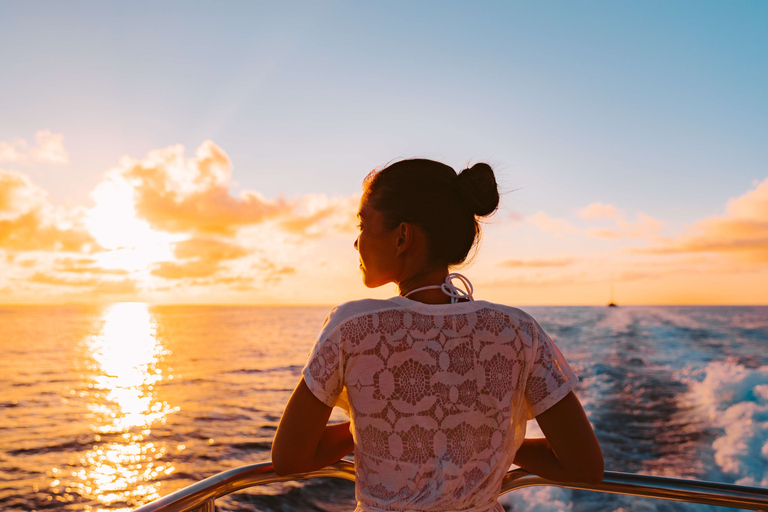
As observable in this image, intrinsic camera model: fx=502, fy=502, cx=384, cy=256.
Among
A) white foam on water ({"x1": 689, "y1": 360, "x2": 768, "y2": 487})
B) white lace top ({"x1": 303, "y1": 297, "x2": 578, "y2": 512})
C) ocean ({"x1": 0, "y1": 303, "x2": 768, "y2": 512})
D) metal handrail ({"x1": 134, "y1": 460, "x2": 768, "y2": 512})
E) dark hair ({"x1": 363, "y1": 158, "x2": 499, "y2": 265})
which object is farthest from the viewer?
white foam on water ({"x1": 689, "y1": 360, "x2": 768, "y2": 487})

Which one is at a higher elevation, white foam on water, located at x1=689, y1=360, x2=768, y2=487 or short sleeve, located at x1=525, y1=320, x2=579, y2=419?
short sleeve, located at x1=525, y1=320, x2=579, y2=419

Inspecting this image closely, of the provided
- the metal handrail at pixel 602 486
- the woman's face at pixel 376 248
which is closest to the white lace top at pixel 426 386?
the woman's face at pixel 376 248

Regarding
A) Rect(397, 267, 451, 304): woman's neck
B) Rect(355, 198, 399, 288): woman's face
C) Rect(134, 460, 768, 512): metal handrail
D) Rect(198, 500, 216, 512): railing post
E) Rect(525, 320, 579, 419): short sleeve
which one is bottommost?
Rect(198, 500, 216, 512): railing post

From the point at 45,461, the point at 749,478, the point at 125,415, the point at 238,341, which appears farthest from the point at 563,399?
the point at 238,341

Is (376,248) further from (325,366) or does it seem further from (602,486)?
(602,486)

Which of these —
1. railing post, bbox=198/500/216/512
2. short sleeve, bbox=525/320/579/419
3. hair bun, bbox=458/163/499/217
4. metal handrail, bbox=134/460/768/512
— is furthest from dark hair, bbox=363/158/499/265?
railing post, bbox=198/500/216/512

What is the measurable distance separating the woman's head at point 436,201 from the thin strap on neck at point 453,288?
41mm

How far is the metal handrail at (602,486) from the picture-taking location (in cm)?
113

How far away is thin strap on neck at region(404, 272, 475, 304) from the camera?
0.93 m

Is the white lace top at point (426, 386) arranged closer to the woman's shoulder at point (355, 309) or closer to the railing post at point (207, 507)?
the woman's shoulder at point (355, 309)

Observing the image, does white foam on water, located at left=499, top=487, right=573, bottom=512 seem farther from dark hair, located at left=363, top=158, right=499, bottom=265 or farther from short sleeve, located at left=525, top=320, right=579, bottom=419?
dark hair, located at left=363, top=158, right=499, bottom=265

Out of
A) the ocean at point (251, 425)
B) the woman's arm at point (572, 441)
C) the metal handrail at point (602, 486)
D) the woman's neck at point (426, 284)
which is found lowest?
the ocean at point (251, 425)

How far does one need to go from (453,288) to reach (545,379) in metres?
0.25

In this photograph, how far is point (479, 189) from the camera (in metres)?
1.01
